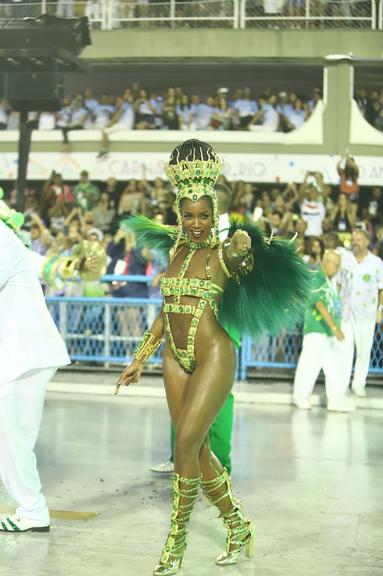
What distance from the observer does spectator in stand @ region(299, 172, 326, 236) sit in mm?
14148

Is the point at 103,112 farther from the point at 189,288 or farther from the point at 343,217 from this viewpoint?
the point at 189,288

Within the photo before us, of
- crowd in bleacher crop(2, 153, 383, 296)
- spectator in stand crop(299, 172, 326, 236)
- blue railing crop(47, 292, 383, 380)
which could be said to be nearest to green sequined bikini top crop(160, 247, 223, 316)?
blue railing crop(47, 292, 383, 380)

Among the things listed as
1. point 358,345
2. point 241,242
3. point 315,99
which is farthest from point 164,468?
point 315,99

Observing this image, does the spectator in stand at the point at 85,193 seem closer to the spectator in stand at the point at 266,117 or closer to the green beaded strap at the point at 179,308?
the spectator in stand at the point at 266,117

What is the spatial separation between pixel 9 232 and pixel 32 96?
307 inches

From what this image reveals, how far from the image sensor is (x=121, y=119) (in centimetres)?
1655

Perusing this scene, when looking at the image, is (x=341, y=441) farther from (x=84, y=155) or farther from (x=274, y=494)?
(x=84, y=155)

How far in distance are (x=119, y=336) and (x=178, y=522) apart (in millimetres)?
7278

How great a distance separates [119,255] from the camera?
42.4ft

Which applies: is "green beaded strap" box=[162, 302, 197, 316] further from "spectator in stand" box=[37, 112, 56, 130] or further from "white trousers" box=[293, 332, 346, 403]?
"spectator in stand" box=[37, 112, 56, 130]

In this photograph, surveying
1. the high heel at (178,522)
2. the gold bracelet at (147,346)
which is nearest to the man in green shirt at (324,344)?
the gold bracelet at (147,346)

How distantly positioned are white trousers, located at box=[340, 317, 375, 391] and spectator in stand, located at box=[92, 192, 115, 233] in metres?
4.91

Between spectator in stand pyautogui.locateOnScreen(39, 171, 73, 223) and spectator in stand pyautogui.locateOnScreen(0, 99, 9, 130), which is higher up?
spectator in stand pyautogui.locateOnScreen(0, 99, 9, 130)

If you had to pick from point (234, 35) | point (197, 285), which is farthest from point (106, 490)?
point (234, 35)
